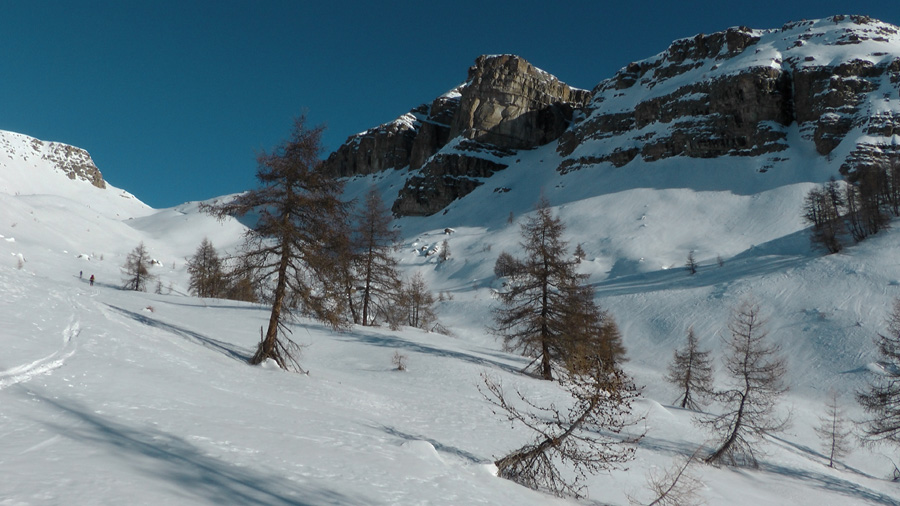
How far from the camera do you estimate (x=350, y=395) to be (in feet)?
39.6

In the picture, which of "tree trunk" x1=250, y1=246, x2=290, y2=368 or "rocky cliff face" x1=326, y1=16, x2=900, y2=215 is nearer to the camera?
"tree trunk" x1=250, y1=246, x2=290, y2=368

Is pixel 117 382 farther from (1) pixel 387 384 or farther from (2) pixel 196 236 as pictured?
(2) pixel 196 236

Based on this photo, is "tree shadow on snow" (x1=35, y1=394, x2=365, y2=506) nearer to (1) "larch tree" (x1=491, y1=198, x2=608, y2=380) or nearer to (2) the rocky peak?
(1) "larch tree" (x1=491, y1=198, x2=608, y2=380)

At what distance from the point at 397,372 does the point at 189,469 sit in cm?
1369

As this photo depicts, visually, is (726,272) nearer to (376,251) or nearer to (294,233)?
(376,251)

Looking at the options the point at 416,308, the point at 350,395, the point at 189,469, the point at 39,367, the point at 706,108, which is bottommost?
the point at 350,395

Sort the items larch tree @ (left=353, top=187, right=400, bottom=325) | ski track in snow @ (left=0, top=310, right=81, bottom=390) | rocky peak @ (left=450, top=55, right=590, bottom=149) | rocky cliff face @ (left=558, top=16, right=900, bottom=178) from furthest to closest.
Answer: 1. rocky peak @ (left=450, top=55, right=590, bottom=149)
2. rocky cliff face @ (left=558, top=16, right=900, bottom=178)
3. larch tree @ (left=353, top=187, right=400, bottom=325)
4. ski track in snow @ (left=0, top=310, right=81, bottom=390)

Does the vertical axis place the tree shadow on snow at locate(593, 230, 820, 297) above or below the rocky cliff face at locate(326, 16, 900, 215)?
below

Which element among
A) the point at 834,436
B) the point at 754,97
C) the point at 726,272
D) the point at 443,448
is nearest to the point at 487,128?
the point at 754,97

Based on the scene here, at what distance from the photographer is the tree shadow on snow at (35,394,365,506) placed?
402 cm

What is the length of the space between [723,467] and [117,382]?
17641 millimetres

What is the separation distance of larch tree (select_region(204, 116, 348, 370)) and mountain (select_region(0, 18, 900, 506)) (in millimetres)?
1638

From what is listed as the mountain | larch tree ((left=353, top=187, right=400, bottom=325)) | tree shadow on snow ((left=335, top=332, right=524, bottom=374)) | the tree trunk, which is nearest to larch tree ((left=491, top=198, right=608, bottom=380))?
tree shadow on snow ((left=335, top=332, right=524, bottom=374))

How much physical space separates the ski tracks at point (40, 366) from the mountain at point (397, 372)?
0.15 feet
